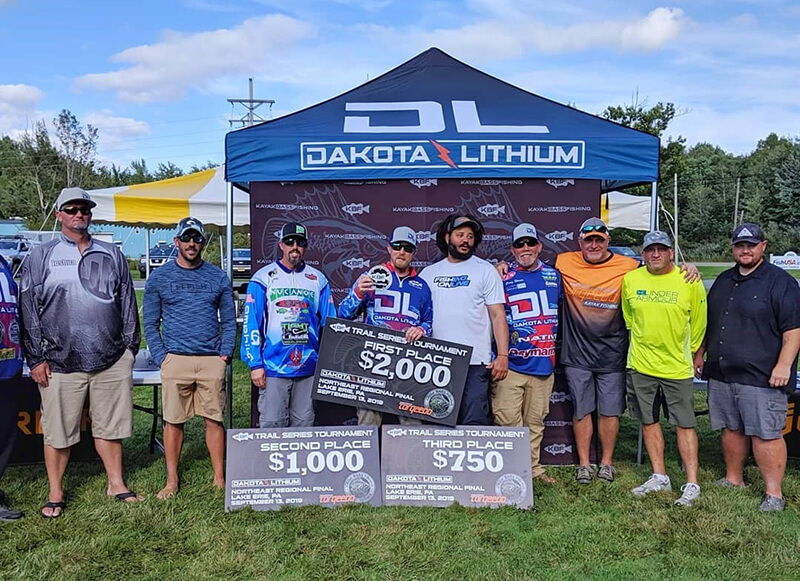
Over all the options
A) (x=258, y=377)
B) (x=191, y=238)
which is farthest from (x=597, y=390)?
(x=191, y=238)

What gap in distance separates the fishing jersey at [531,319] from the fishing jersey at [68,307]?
2569 millimetres

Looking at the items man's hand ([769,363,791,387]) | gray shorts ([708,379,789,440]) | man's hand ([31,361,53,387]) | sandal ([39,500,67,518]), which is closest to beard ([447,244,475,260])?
gray shorts ([708,379,789,440])

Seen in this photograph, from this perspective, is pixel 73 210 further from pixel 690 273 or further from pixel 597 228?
pixel 690 273

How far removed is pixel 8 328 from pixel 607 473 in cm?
402

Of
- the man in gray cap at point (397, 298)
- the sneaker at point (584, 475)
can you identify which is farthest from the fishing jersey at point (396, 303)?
the sneaker at point (584, 475)

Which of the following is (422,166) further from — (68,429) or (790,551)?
(790,551)

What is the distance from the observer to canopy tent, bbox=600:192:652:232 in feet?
30.1

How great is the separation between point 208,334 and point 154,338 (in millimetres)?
332

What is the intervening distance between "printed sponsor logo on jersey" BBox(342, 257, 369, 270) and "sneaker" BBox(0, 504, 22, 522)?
2656mm

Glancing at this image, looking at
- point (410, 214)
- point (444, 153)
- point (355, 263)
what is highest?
point (444, 153)

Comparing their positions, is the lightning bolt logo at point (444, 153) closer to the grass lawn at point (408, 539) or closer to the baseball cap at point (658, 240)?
the baseball cap at point (658, 240)

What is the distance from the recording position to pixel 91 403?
390 centimetres

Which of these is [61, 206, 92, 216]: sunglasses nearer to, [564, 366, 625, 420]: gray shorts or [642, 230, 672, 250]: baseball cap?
[564, 366, 625, 420]: gray shorts

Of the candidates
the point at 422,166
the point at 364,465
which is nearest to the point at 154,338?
the point at 364,465
